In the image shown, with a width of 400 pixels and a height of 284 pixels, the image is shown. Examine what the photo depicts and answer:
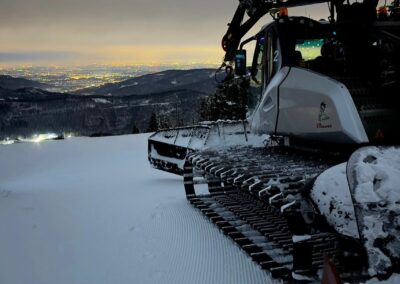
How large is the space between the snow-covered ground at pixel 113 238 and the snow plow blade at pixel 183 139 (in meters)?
0.61

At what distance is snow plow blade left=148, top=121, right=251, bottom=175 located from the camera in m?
8.84

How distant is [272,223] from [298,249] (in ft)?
8.31

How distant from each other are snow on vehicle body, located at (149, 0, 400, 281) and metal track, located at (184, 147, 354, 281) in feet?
0.04

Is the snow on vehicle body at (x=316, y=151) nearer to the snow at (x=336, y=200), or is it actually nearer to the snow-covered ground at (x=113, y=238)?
the snow at (x=336, y=200)

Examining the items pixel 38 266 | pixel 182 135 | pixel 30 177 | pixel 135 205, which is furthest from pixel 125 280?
pixel 30 177

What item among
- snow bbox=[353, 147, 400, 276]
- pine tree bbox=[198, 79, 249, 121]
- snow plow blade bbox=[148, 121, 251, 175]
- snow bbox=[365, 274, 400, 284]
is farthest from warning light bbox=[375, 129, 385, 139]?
pine tree bbox=[198, 79, 249, 121]

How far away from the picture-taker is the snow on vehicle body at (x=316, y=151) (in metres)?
3.49

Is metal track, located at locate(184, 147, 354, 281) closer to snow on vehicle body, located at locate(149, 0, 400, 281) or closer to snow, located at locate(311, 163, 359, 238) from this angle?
snow on vehicle body, located at locate(149, 0, 400, 281)

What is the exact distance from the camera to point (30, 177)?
653 inches

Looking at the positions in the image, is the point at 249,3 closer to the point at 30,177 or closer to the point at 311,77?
the point at 311,77

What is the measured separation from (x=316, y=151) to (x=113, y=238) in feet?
9.79

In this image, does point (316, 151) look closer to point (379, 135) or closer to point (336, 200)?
point (379, 135)

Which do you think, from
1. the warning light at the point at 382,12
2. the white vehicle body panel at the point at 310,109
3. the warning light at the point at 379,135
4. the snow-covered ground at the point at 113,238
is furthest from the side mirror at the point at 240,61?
the warning light at the point at 379,135

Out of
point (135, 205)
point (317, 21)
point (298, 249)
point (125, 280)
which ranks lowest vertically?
point (135, 205)
